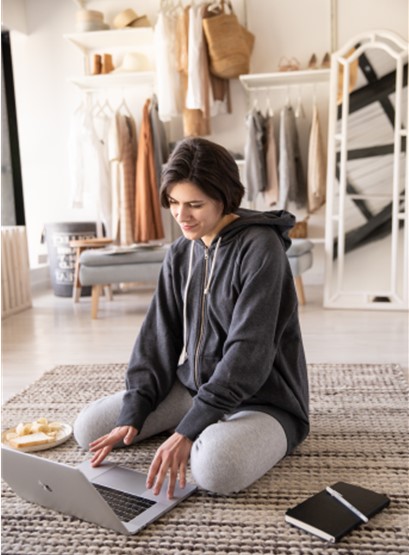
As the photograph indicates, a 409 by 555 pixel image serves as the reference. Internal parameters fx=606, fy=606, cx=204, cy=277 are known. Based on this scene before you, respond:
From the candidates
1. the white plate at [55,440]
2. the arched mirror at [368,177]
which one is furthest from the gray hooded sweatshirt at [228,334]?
the arched mirror at [368,177]

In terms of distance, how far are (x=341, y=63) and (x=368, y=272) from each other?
1.31 metres

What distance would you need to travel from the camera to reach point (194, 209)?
4.58 feet

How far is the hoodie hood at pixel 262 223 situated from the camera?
1.49 m

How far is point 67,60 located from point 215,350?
4042mm

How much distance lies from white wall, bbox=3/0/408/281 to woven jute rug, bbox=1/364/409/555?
2833mm

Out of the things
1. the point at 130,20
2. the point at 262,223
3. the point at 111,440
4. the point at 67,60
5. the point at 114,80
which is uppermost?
the point at 130,20

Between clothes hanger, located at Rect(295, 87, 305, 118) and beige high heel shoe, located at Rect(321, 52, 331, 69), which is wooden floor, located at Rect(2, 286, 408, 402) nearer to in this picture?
clothes hanger, located at Rect(295, 87, 305, 118)

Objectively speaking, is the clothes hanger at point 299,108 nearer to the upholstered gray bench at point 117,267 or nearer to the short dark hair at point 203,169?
the upholstered gray bench at point 117,267

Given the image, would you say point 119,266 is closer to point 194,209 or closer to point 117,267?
point 117,267

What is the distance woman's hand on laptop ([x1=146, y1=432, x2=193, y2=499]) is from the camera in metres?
1.27

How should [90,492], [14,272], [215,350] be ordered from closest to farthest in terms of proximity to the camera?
[90,492] → [215,350] → [14,272]

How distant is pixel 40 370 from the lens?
2566mm

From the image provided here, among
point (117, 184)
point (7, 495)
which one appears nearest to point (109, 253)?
point (117, 184)

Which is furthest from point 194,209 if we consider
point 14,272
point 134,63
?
point 134,63
